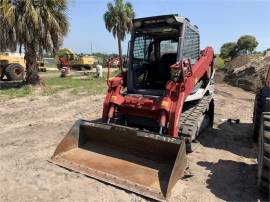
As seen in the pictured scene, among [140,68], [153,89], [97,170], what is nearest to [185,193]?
[97,170]

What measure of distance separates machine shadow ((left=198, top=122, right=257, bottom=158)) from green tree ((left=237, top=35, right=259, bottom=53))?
5236cm

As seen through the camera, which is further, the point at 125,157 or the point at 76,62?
the point at 76,62

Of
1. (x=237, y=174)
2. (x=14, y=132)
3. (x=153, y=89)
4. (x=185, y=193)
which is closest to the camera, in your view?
(x=185, y=193)

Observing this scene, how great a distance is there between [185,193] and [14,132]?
4937mm

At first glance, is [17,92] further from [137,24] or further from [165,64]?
[137,24]

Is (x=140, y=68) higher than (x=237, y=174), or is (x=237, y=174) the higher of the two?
(x=140, y=68)

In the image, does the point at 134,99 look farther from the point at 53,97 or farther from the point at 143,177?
the point at 53,97

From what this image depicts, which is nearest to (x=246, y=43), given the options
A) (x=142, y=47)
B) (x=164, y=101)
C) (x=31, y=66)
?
(x=31, y=66)

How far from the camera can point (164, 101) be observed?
582 centimetres

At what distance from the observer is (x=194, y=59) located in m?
7.23

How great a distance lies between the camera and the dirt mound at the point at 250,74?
17266 mm

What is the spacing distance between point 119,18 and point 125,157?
30008 millimetres

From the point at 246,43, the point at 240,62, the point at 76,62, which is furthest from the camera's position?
the point at 246,43

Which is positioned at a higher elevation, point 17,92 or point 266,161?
point 266,161
